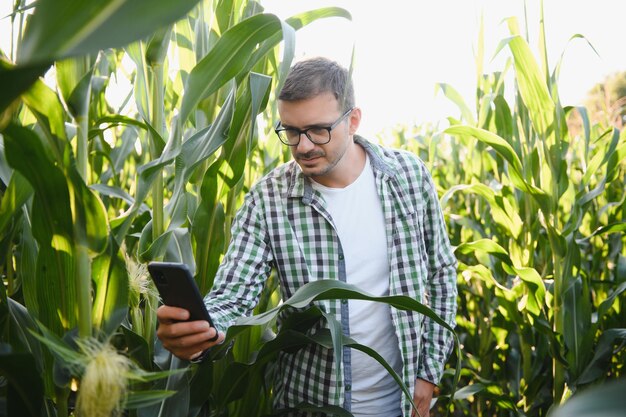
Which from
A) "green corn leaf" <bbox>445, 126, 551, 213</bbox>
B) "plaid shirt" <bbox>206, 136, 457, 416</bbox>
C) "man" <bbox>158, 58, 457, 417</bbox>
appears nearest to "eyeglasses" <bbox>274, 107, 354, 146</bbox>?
"man" <bbox>158, 58, 457, 417</bbox>

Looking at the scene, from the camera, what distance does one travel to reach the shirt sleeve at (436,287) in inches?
66.0

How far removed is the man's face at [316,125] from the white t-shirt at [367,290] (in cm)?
9

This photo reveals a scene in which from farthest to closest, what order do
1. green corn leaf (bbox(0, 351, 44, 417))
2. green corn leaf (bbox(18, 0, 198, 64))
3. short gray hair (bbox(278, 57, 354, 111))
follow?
short gray hair (bbox(278, 57, 354, 111)), green corn leaf (bbox(0, 351, 44, 417)), green corn leaf (bbox(18, 0, 198, 64))

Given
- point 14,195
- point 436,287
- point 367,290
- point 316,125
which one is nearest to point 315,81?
point 316,125

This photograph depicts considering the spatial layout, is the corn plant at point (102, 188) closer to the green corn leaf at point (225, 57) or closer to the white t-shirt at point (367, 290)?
the green corn leaf at point (225, 57)

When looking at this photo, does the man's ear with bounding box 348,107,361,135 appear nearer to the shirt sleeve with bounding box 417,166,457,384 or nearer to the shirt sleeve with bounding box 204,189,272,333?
the shirt sleeve with bounding box 417,166,457,384

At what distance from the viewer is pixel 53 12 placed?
54 centimetres

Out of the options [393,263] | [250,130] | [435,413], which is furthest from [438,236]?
[435,413]

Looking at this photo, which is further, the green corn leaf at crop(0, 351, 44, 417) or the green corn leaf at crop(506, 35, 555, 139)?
the green corn leaf at crop(506, 35, 555, 139)

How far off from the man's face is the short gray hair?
13 millimetres

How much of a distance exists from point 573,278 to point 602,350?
0.72 ft

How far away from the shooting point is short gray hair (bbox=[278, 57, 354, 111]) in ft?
4.96

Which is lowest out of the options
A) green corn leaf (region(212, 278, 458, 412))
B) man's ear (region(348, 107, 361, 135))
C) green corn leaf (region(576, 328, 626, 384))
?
green corn leaf (region(576, 328, 626, 384))

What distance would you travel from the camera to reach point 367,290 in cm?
162
